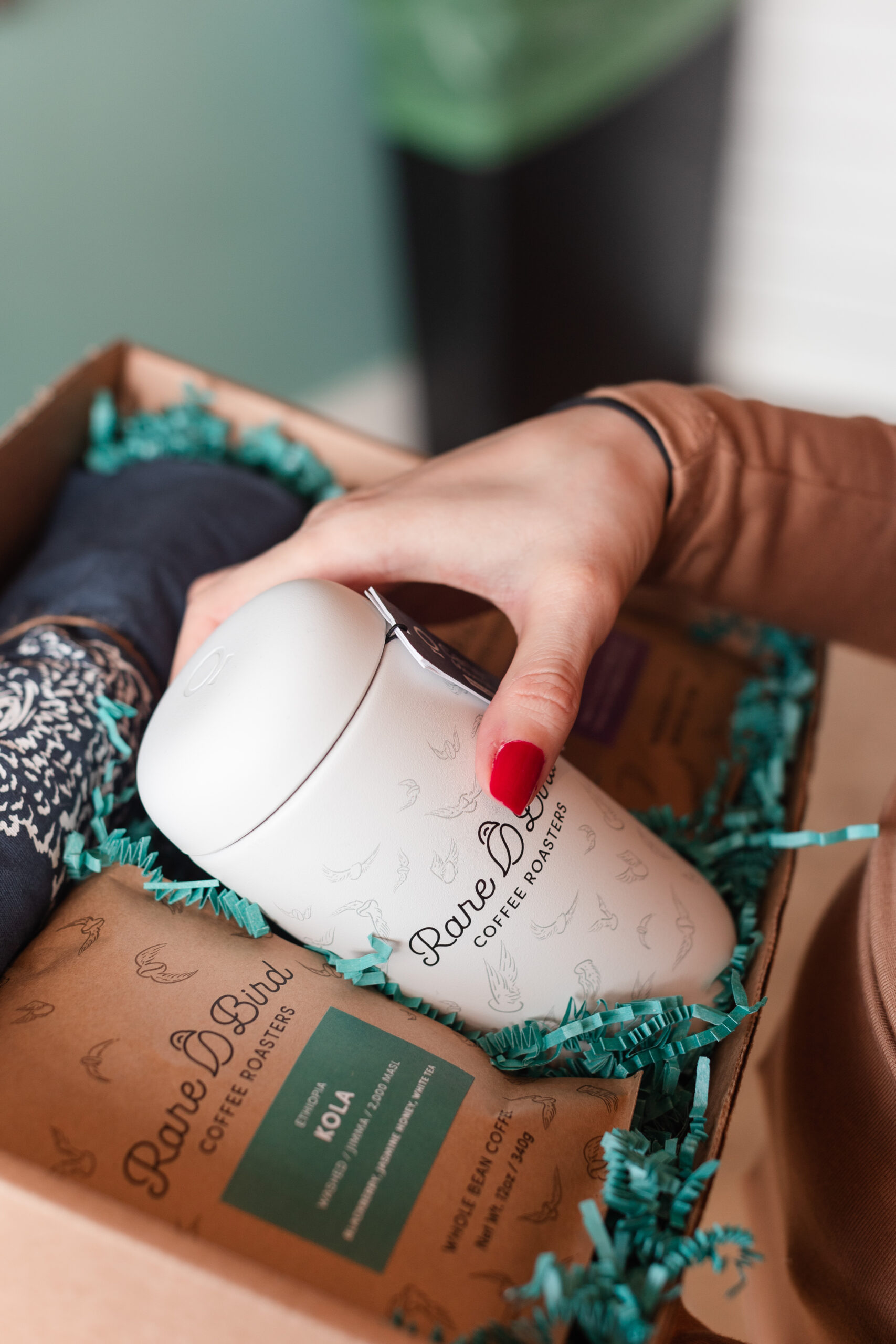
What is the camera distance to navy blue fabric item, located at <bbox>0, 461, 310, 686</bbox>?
1.97 ft

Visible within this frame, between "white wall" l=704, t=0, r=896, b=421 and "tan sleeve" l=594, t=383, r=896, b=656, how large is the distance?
1196mm

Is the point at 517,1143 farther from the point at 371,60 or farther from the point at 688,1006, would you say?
the point at 371,60

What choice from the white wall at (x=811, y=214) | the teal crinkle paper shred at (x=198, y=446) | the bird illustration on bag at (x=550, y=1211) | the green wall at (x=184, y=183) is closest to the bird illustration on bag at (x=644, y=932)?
the bird illustration on bag at (x=550, y=1211)

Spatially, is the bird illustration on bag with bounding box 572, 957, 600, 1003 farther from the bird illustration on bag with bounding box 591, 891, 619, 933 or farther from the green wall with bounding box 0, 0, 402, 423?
the green wall with bounding box 0, 0, 402, 423

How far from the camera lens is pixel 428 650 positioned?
422 millimetres

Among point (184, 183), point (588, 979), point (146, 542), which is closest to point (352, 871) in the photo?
point (588, 979)

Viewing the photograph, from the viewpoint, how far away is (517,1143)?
394mm

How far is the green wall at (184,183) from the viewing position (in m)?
1.15

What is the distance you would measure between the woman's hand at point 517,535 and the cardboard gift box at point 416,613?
0.13 m

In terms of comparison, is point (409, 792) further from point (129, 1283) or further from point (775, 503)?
point (775, 503)

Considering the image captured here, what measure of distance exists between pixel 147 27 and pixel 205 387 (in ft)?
2.44

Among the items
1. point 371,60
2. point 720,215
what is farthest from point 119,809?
point 720,215

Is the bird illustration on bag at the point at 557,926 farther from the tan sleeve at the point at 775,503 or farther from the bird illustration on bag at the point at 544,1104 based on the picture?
the tan sleeve at the point at 775,503

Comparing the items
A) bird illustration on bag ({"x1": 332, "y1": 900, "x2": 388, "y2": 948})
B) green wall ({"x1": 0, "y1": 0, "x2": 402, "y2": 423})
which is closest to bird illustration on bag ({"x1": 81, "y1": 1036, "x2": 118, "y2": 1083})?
bird illustration on bag ({"x1": 332, "y1": 900, "x2": 388, "y2": 948})
